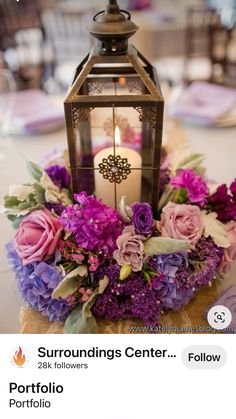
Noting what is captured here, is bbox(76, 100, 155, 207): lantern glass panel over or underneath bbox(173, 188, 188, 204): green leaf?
over

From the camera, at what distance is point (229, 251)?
620mm

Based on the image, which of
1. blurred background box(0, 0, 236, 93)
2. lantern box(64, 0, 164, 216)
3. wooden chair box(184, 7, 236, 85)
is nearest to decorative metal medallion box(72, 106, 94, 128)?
lantern box(64, 0, 164, 216)

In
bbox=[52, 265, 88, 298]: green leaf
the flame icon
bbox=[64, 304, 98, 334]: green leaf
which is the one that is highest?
bbox=[52, 265, 88, 298]: green leaf

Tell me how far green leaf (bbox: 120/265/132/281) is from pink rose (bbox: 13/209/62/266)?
9cm

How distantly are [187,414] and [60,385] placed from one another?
166 millimetres

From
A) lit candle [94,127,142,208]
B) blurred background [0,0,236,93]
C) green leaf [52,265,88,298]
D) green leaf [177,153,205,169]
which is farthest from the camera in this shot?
blurred background [0,0,236,93]

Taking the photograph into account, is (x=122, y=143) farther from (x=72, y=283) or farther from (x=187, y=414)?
(x=187, y=414)

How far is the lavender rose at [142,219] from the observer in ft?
1.85

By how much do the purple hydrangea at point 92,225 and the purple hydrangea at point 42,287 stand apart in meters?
0.05

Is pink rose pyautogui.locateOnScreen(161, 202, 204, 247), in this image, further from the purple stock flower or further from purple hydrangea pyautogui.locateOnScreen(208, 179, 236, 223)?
the purple stock flower

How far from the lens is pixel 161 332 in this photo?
1.87ft

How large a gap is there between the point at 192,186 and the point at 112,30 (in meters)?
0.24

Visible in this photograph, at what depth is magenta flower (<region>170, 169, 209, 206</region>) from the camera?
634 mm

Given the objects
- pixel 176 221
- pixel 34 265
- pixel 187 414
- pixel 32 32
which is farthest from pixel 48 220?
pixel 32 32
